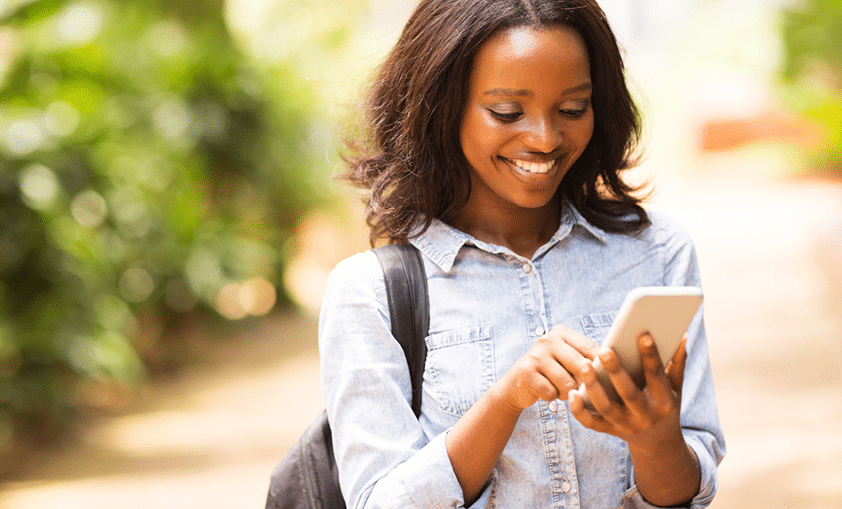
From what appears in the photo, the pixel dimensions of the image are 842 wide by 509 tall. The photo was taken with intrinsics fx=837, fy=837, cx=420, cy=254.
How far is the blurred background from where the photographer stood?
14.8ft

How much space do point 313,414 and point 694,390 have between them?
4.26 m

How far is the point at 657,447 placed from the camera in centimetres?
130

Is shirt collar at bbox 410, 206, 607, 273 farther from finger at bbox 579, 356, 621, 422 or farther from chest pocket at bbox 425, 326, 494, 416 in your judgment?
finger at bbox 579, 356, 621, 422

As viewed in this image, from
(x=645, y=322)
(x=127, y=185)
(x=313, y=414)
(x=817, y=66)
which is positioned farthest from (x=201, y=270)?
(x=817, y=66)

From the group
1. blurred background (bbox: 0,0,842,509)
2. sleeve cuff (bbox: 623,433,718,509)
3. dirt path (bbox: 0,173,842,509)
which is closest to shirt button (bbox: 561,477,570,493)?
sleeve cuff (bbox: 623,433,718,509)

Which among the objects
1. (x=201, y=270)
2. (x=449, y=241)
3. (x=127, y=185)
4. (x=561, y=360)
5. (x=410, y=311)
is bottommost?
(x=561, y=360)

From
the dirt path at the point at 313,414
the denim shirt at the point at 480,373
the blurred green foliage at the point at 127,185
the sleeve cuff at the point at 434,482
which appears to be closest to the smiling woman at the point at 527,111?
the denim shirt at the point at 480,373

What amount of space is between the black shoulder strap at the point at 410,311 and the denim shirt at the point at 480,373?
0.01 metres

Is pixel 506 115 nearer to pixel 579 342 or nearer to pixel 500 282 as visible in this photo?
pixel 500 282

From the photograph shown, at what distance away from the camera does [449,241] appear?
5.18 ft

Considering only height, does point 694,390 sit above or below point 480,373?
below

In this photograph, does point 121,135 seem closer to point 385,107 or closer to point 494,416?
point 385,107

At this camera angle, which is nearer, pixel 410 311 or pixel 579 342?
pixel 579 342

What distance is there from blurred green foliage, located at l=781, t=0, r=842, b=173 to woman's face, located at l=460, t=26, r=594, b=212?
41.3ft
